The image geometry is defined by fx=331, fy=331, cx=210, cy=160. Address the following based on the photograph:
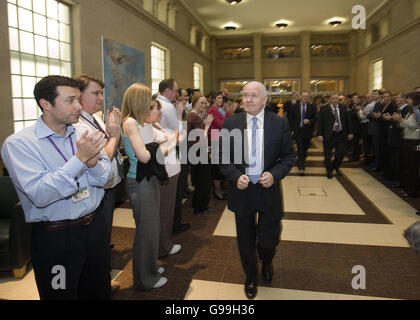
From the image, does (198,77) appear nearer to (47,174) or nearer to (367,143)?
(367,143)

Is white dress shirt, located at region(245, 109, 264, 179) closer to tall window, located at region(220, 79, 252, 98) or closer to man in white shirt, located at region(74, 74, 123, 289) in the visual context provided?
man in white shirt, located at region(74, 74, 123, 289)

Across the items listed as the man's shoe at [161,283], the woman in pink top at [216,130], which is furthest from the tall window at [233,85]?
the man's shoe at [161,283]

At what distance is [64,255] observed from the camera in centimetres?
161

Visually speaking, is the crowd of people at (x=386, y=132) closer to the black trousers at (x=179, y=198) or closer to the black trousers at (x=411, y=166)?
the black trousers at (x=411, y=166)

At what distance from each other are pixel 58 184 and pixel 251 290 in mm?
1783

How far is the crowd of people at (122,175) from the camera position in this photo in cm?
152

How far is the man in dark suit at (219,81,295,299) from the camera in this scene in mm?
2447

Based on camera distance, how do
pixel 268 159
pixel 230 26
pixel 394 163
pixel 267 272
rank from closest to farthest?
pixel 268 159, pixel 267 272, pixel 394 163, pixel 230 26

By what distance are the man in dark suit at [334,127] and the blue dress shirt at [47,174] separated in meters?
5.96

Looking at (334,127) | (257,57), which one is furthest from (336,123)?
(257,57)

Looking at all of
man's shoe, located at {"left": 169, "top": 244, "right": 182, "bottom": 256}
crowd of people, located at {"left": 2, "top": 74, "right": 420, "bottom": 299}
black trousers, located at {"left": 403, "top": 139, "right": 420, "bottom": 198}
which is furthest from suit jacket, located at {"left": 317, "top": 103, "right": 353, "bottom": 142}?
man's shoe, located at {"left": 169, "top": 244, "right": 182, "bottom": 256}

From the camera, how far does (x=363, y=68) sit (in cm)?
1519

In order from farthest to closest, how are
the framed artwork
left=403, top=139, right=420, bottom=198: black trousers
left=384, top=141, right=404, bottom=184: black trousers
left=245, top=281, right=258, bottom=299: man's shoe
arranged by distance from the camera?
the framed artwork, left=384, top=141, right=404, bottom=184: black trousers, left=403, top=139, right=420, bottom=198: black trousers, left=245, top=281, right=258, bottom=299: man's shoe

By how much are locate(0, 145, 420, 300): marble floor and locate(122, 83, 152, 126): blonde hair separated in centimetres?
142
